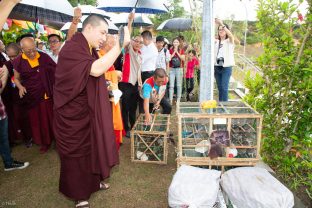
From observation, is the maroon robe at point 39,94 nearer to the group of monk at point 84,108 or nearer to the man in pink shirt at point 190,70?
the group of monk at point 84,108

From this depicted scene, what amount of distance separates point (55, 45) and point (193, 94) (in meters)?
4.33

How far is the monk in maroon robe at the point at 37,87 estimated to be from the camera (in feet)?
12.7

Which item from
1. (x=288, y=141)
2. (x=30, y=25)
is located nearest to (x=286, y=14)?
(x=288, y=141)

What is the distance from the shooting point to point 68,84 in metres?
2.32

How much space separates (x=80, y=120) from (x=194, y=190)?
129 centimetres

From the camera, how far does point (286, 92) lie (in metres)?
2.94

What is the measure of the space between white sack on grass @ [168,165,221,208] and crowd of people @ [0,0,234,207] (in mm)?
798

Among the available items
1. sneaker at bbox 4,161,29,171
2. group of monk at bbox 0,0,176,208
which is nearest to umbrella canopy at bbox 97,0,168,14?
group of monk at bbox 0,0,176,208

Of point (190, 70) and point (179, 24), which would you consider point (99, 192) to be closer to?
point (190, 70)

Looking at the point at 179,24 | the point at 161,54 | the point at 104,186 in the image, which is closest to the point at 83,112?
the point at 104,186

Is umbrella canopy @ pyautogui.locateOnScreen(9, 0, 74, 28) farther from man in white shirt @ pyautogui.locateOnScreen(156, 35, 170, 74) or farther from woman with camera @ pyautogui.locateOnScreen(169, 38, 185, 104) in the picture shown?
woman with camera @ pyautogui.locateOnScreen(169, 38, 185, 104)

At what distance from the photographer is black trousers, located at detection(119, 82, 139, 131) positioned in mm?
4527

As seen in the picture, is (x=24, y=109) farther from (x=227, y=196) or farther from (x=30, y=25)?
(x=30, y=25)

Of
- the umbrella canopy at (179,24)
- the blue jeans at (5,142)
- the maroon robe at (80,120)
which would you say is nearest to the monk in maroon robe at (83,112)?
the maroon robe at (80,120)
